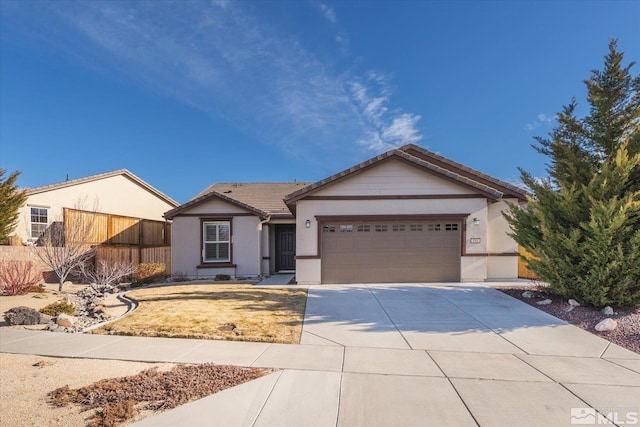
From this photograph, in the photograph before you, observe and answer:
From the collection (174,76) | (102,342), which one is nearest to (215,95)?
(174,76)

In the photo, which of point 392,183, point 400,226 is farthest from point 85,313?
point 392,183

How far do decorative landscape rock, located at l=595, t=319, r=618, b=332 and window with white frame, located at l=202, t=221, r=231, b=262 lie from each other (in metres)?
12.9

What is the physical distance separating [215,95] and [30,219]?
11.1m

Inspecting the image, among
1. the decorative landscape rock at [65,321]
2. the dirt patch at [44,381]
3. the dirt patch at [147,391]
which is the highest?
the dirt patch at [147,391]

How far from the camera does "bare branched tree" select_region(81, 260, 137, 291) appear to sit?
11.4 m

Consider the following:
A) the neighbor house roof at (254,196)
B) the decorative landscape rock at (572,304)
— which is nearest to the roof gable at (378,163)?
the neighbor house roof at (254,196)

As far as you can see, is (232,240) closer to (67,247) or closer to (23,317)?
(67,247)

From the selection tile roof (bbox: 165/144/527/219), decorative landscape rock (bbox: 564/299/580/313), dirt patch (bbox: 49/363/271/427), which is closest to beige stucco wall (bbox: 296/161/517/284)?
tile roof (bbox: 165/144/527/219)

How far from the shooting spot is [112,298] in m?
11.2

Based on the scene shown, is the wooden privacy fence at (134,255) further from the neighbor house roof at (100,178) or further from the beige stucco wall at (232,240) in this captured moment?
the neighbor house roof at (100,178)

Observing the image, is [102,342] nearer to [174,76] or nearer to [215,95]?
[174,76]

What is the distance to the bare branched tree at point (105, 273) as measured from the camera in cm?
1141

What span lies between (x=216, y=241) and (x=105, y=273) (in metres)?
4.49

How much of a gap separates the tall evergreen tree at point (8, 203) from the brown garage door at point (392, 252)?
43.0 ft
